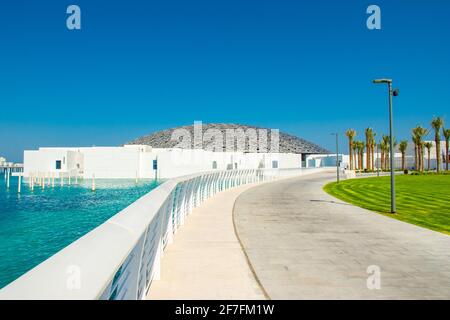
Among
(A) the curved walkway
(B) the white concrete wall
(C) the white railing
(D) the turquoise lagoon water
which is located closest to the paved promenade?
(A) the curved walkway

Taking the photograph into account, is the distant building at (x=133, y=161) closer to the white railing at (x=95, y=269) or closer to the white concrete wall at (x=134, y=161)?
the white concrete wall at (x=134, y=161)

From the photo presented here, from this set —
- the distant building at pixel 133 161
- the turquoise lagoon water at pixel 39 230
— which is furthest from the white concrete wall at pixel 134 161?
the turquoise lagoon water at pixel 39 230

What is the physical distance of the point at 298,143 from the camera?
132 meters

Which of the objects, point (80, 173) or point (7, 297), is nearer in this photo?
point (7, 297)

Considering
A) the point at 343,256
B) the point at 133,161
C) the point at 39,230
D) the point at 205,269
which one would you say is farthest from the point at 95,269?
the point at 133,161

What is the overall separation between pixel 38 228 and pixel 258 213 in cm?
1566

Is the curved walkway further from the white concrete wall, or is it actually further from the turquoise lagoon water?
the white concrete wall

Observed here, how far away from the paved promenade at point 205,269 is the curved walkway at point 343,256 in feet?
0.92

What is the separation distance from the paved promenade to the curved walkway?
0.28 m
